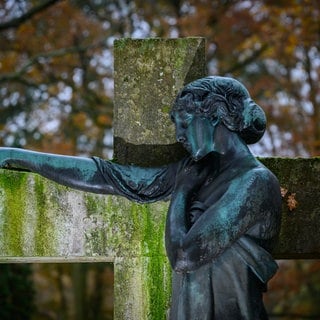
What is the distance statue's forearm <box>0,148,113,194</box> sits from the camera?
12.2 feet

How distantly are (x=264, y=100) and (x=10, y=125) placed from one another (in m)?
6.82

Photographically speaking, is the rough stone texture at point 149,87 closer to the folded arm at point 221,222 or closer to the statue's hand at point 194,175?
the statue's hand at point 194,175

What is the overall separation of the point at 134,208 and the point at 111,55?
13.9 meters

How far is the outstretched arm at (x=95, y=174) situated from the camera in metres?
3.71

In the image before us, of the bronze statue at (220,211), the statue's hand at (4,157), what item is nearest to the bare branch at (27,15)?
the statue's hand at (4,157)

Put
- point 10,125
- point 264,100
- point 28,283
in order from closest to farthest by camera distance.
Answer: point 28,283, point 10,125, point 264,100

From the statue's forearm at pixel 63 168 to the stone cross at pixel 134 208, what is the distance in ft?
0.18

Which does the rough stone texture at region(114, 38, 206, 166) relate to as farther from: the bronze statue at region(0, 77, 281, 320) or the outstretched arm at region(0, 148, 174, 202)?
the bronze statue at region(0, 77, 281, 320)

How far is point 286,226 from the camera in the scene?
392 cm

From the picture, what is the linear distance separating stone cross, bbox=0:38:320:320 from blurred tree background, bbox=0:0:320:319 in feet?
36.9

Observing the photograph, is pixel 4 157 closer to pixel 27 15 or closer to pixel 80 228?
pixel 80 228

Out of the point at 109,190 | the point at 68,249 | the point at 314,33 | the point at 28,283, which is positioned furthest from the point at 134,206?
the point at 314,33

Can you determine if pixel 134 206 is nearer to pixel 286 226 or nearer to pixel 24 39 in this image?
pixel 286 226

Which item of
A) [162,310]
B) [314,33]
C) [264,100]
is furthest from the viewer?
[264,100]
